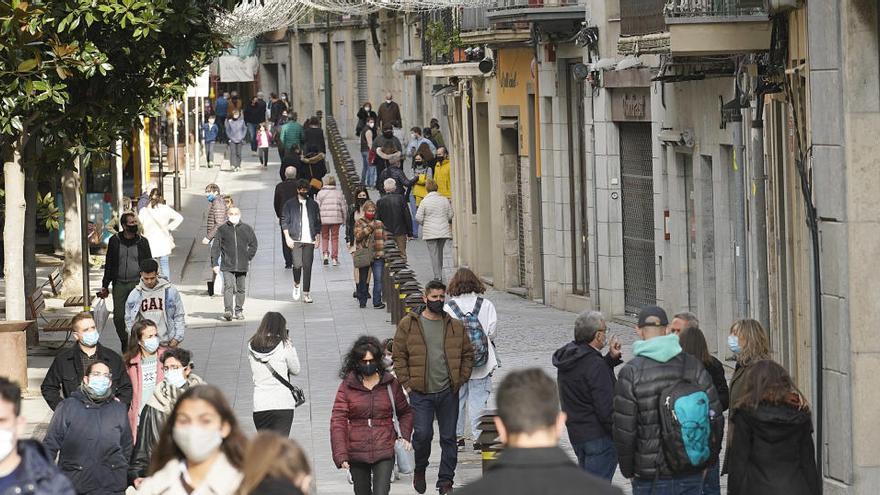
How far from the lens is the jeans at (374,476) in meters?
12.0

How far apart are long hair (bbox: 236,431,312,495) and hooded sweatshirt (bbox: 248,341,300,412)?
644 cm

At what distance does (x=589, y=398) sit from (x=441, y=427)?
7.86 feet

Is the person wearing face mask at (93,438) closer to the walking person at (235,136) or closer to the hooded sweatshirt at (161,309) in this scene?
the hooded sweatshirt at (161,309)

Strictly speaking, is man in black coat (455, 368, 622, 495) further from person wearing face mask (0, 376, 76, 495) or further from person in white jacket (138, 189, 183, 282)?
person in white jacket (138, 189, 183, 282)

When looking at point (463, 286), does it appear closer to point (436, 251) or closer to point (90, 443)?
point (90, 443)

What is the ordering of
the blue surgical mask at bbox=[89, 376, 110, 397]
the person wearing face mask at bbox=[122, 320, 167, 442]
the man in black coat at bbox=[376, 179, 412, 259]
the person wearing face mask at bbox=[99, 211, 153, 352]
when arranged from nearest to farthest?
the blue surgical mask at bbox=[89, 376, 110, 397], the person wearing face mask at bbox=[122, 320, 167, 442], the person wearing face mask at bbox=[99, 211, 153, 352], the man in black coat at bbox=[376, 179, 412, 259]

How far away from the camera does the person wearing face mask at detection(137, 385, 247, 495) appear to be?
6879 mm

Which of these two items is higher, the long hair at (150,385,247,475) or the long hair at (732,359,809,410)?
the long hair at (150,385,247,475)

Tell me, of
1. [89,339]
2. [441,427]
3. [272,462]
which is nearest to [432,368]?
[441,427]

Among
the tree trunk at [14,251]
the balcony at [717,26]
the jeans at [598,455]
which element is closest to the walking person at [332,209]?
the tree trunk at [14,251]

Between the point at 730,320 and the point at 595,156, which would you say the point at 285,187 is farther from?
the point at 730,320

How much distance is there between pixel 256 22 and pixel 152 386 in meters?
34.6

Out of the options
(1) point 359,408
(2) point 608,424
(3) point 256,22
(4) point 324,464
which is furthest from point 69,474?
(3) point 256,22

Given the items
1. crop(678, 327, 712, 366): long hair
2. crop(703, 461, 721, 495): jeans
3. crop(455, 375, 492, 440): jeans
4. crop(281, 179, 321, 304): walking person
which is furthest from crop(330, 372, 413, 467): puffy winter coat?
crop(281, 179, 321, 304): walking person
